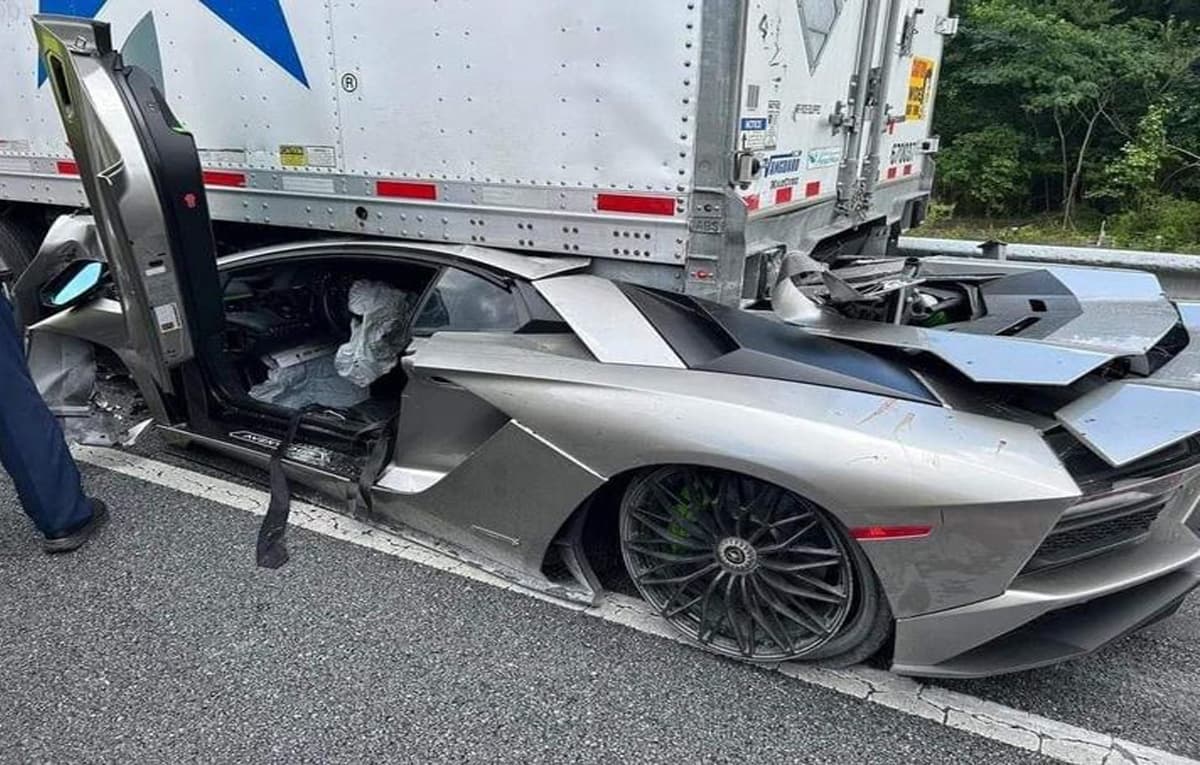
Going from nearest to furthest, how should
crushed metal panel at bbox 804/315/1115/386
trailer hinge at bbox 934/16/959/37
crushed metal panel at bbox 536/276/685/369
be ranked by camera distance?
crushed metal panel at bbox 804/315/1115/386
crushed metal panel at bbox 536/276/685/369
trailer hinge at bbox 934/16/959/37

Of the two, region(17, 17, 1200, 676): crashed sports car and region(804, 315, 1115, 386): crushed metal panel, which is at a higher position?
A: region(804, 315, 1115, 386): crushed metal panel

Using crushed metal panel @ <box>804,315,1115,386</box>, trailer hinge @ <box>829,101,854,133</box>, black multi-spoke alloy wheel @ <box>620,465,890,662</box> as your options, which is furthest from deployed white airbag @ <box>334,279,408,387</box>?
trailer hinge @ <box>829,101,854,133</box>

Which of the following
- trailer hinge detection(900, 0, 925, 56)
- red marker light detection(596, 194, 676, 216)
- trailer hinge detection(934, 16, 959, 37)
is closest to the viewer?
red marker light detection(596, 194, 676, 216)

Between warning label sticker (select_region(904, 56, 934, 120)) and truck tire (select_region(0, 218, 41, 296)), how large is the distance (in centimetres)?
548

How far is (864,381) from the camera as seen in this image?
2.29 metres

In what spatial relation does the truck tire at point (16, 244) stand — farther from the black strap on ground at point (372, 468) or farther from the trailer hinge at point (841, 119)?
the trailer hinge at point (841, 119)

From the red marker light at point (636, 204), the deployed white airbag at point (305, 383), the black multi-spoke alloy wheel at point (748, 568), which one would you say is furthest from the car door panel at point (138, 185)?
the black multi-spoke alloy wheel at point (748, 568)

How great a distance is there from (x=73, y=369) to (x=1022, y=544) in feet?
12.8

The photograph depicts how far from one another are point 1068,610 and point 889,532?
63 cm

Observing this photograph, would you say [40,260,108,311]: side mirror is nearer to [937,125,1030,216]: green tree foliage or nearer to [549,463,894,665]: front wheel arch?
[549,463,894,665]: front wheel arch

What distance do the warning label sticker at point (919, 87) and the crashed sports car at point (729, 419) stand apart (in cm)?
156

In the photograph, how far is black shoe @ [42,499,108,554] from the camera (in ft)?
10.0

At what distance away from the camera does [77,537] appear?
10.1 feet

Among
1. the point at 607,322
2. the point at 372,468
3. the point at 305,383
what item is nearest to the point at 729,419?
the point at 607,322
